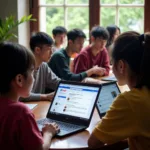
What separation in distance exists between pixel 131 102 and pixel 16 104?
46 centimetres

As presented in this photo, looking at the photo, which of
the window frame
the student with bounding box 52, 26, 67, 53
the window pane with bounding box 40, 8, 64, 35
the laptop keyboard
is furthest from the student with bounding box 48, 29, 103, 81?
the laptop keyboard

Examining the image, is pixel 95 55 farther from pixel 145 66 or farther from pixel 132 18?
pixel 145 66

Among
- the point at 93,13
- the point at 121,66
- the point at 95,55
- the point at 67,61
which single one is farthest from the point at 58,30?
the point at 121,66

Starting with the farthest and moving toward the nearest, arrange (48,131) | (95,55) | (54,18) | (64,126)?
(54,18)
(95,55)
(64,126)
(48,131)

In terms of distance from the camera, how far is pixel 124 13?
4.36m

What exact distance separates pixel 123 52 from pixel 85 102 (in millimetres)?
450

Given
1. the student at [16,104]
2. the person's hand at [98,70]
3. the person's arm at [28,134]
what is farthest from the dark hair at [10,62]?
the person's hand at [98,70]

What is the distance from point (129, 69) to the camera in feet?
4.43

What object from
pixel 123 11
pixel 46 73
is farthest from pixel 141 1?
pixel 46 73

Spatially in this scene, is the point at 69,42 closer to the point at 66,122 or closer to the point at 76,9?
the point at 76,9

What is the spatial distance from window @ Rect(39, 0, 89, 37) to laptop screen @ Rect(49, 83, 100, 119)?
269 centimetres

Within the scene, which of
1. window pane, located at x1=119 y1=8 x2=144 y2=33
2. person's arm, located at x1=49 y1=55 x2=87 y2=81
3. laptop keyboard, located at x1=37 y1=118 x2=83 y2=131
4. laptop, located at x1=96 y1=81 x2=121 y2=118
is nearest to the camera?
laptop keyboard, located at x1=37 y1=118 x2=83 y2=131

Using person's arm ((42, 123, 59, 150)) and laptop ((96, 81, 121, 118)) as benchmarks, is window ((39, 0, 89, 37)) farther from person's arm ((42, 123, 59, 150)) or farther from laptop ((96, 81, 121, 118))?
person's arm ((42, 123, 59, 150))

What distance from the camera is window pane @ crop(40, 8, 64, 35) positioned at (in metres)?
4.46
